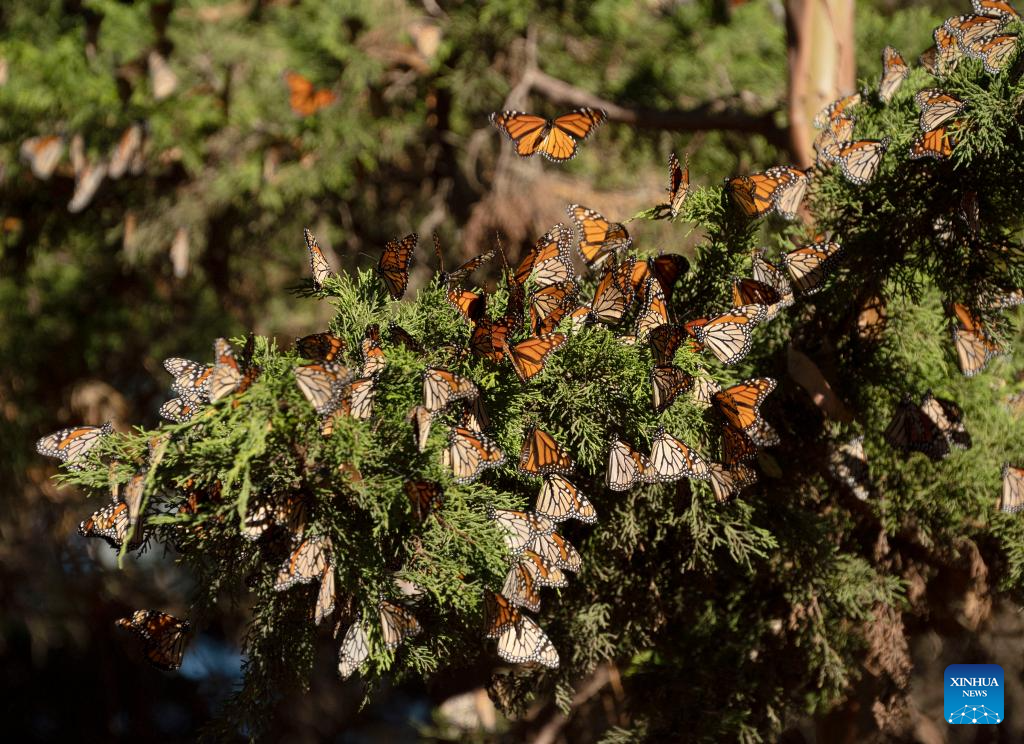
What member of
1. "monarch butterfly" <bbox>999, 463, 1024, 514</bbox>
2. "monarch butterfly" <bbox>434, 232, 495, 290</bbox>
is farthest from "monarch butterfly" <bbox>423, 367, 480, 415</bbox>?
"monarch butterfly" <bbox>999, 463, 1024, 514</bbox>

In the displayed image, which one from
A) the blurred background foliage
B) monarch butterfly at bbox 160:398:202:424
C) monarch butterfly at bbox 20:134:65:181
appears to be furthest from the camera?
the blurred background foliage

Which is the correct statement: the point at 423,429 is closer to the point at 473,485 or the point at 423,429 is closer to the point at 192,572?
the point at 473,485

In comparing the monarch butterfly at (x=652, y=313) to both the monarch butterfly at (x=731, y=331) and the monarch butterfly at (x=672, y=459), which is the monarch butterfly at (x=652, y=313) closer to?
the monarch butterfly at (x=731, y=331)

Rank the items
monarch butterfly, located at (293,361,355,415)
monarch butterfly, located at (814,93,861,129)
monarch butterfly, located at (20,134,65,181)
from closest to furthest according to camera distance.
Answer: monarch butterfly, located at (293,361,355,415)
monarch butterfly, located at (814,93,861,129)
monarch butterfly, located at (20,134,65,181)

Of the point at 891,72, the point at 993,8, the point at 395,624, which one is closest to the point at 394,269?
the point at 395,624

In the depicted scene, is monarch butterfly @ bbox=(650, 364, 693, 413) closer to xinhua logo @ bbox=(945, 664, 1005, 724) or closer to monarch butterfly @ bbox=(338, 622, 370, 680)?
monarch butterfly @ bbox=(338, 622, 370, 680)

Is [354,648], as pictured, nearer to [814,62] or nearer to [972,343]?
[972,343]

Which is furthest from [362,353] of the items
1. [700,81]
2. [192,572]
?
[700,81]
